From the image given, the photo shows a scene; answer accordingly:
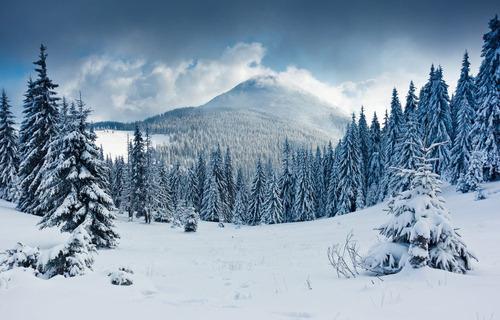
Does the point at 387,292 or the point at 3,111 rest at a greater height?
the point at 3,111

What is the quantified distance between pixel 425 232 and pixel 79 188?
A: 1592cm

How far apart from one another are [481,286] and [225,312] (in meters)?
4.62

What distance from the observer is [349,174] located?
143ft

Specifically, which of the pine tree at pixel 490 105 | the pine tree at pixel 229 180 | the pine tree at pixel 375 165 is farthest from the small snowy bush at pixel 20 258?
the pine tree at pixel 229 180

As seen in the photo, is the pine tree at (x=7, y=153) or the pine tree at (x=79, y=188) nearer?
the pine tree at (x=79, y=188)

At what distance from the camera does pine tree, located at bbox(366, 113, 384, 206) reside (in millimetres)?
45281

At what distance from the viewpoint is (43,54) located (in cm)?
2005

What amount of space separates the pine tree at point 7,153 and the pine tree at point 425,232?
34.8 metres

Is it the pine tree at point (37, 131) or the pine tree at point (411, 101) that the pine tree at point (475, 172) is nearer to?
the pine tree at point (411, 101)

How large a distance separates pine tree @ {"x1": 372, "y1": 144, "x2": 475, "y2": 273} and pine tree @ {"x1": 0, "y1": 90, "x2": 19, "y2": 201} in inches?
1370

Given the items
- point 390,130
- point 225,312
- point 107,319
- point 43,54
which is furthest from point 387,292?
point 390,130

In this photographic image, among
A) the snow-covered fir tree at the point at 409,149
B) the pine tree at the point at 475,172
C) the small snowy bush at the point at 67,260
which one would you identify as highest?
the snow-covered fir tree at the point at 409,149

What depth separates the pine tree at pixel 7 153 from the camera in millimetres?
27611

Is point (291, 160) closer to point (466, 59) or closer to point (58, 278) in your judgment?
point (466, 59)
